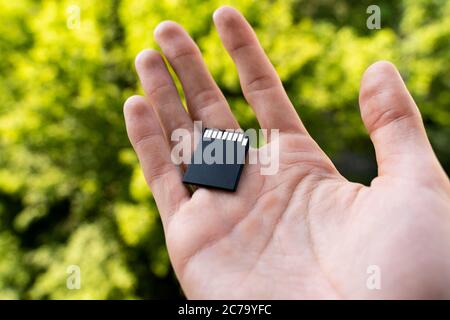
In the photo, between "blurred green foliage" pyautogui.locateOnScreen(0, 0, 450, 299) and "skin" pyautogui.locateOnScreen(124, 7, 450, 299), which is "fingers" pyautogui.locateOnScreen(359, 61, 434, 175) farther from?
"blurred green foliage" pyautogui.locateOnScreen(0, 0, 450, 299)

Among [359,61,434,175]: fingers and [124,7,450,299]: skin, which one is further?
[359,61,434,175]: fingers

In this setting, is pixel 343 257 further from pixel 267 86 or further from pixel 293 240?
pixel 267 86

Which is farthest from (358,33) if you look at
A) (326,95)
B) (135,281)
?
(135,281)

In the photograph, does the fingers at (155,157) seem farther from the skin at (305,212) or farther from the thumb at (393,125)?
the thumb at (393,125)

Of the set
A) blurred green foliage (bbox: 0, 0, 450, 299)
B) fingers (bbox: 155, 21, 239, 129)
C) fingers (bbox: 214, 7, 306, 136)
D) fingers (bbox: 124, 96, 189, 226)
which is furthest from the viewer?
blurred green foliage (bbox: 0, 0, 450, 299)

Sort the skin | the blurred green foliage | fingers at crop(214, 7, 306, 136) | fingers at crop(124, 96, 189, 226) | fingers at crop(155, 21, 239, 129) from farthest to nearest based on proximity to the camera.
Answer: the blurred green foliage < fingers at crop(155, 21, 239, 129) < fingers at crop(214, 7, 306, 136) < fingers at crop(124, 96, 189, 226) < the skin

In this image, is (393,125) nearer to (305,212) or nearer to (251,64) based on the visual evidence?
(305,212)

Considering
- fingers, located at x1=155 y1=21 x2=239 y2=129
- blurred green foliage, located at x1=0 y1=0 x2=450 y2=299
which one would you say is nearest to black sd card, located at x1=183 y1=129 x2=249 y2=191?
fingers, located at x1=155 y1=21 x2=239 y2=129
